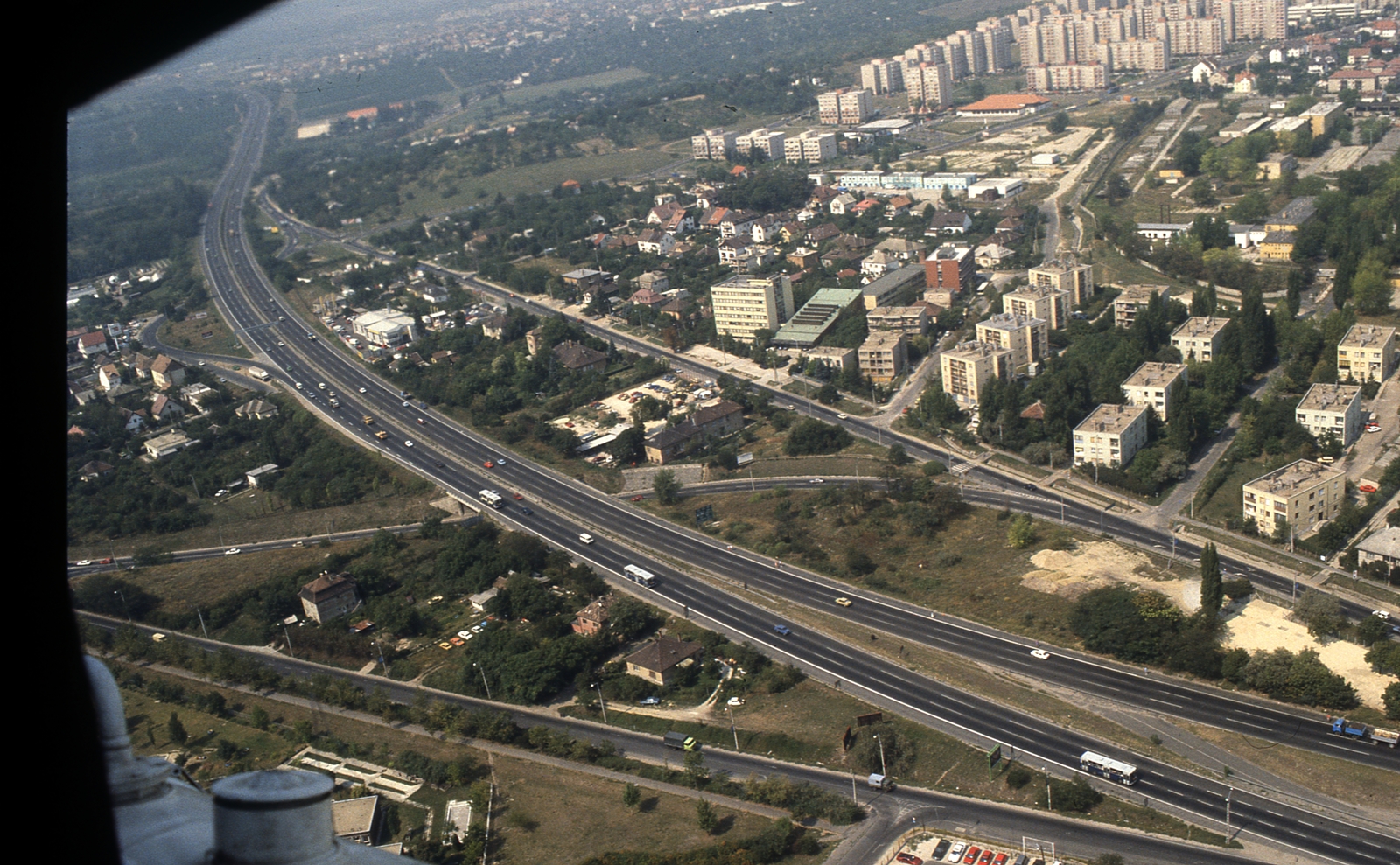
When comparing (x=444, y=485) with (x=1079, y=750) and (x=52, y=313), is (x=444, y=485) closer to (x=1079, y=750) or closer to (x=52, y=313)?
(x=1079, y=750)

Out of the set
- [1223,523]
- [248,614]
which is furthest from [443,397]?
[1223,523]

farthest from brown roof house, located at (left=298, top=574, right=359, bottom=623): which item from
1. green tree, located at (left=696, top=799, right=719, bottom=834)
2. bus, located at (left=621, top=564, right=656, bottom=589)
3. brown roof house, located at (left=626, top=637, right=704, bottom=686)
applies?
green tree, located at (left=696, top=799, right=719, bottom=834)

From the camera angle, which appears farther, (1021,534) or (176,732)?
(1021,534)

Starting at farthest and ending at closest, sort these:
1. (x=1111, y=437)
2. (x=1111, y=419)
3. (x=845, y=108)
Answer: (x=845, y=108) → (x=1111, y=419) → (x=1111, y=437)

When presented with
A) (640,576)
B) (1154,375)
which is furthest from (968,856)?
(1154,375)

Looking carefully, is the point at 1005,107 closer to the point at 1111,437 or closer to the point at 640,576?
the point at 1111,437

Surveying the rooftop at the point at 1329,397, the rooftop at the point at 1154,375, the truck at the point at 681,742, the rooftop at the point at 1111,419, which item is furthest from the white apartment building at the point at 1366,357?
the truck at the point at 681,742

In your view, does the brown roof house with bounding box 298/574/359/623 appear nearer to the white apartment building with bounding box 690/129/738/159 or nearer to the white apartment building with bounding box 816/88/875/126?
the white apartment building with bounding box 690/129/738/159
